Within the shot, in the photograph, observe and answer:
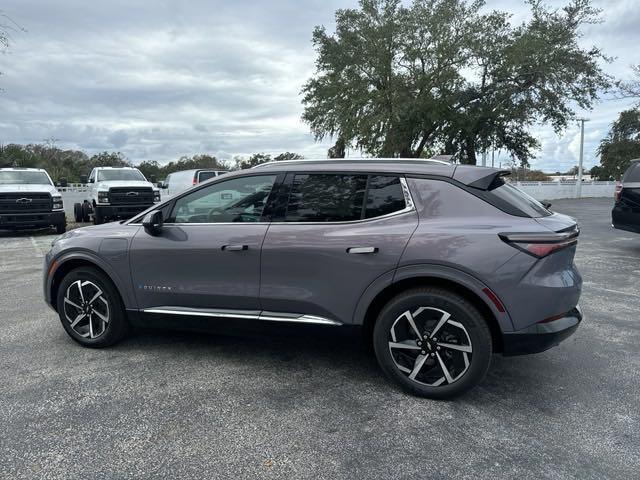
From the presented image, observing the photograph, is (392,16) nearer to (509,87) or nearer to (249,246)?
(509,87)

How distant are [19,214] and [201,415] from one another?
1213 cm

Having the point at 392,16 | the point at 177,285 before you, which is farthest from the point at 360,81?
the point at 177,285

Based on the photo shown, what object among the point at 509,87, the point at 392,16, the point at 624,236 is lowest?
the point at 624,236

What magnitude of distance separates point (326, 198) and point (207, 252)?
3.41ft

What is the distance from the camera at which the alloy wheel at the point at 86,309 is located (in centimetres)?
423

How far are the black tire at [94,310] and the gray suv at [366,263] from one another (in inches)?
0.5

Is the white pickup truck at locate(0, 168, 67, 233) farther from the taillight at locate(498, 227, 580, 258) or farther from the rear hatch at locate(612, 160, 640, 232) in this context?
the rear hatch at locate(612, 160, 640, 232)

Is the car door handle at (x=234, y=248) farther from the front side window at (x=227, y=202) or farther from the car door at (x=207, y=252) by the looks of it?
the front side window at (x=227, y=202)

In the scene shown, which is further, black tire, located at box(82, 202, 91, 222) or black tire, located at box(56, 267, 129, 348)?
black tire, located at box(82, 202, 91, 222)

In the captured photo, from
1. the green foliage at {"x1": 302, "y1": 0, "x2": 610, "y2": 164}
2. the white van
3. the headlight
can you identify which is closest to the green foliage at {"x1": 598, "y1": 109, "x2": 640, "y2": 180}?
the green foliage at {"x1": 302, "y1": 0, "x2": 610, "y2": 164}

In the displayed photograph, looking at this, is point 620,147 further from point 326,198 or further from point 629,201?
point 326,198

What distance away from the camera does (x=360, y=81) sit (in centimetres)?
2606

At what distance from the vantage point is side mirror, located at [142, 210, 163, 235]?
12.9 ft

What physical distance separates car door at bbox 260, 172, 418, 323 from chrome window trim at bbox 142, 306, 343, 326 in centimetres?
3
